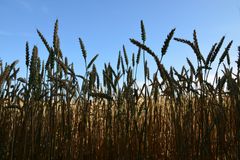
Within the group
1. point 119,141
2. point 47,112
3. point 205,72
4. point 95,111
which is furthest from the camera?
point 95,111

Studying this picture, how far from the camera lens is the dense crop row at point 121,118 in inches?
68.2

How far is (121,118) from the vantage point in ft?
6.93

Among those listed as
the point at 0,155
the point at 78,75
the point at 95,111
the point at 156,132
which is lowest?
the point at 0,155

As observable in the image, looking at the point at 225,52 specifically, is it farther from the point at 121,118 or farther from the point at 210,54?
the point at 121,118

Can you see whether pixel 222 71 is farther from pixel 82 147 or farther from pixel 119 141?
pixel 82 147

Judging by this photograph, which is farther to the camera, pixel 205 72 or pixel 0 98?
pixel 0 98

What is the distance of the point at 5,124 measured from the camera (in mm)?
2234

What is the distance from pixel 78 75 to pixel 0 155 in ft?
2.32

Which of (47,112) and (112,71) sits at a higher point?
(112,71)

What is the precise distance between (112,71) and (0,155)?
2.96 ft

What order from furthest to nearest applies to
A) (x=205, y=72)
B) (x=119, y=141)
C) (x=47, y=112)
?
(x=47, y=112)
(x=119, y=141)
(x=205, y=72)

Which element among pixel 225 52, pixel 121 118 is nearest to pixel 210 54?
pixel 225 52

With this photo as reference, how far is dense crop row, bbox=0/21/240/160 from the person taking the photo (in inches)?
68.2

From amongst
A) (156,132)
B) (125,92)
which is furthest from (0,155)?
(156,132)
